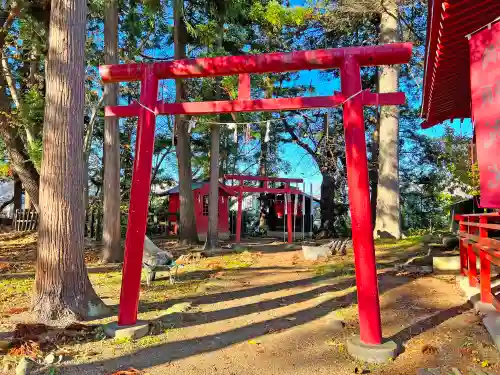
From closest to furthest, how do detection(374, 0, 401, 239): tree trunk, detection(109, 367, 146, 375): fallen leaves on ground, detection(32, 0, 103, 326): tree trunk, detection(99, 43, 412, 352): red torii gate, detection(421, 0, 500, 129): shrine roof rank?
detection(421, 0, 500, 129): shrine roof < detection(109, 367, 146, 375): fallen leaves on ground < detection(99, 43, 412, 352): red torii gate < detection(32, 0, 103, 326): tree trunk < detection(374, 0, 401, 239): tree trunk

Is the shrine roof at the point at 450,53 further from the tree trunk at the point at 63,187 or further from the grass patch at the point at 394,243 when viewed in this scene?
the grass patch at the point at 394,243

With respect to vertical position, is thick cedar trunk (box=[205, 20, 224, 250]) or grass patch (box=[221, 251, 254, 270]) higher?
thick cedar trunk (box=[205, 20, 224, 250])

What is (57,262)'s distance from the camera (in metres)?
5.83

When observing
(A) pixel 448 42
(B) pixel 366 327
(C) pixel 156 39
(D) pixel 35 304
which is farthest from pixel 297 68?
(C) pixel 156 39

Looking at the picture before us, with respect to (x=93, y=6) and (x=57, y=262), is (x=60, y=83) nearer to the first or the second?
(x=57, y=262)

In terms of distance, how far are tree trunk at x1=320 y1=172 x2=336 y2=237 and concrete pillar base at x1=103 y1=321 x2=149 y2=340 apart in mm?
17422

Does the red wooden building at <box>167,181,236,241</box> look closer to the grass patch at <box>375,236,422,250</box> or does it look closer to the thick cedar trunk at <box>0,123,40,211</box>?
the grass patch at <box>375,236,422,250</box>

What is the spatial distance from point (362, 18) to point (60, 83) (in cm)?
1340

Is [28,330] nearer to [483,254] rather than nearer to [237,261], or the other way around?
[483,254]

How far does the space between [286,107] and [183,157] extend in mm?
10803

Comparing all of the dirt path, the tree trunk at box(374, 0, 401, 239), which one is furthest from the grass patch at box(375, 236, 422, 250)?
the dirt path

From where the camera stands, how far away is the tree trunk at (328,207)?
866 inches

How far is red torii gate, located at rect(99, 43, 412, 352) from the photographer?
182 inches

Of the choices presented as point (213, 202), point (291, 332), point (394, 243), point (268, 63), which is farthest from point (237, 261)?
point (268, 63)
